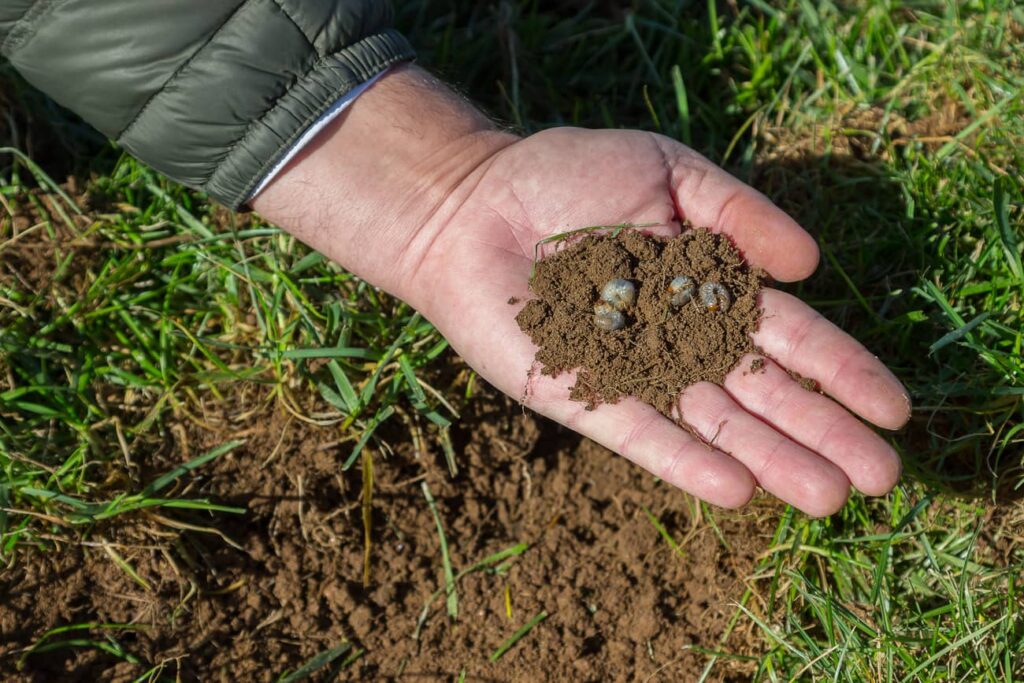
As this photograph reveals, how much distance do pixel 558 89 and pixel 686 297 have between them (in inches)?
52.0

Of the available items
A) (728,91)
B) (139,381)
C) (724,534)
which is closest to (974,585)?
(724,534)

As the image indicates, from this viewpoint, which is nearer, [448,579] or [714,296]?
[714,296]

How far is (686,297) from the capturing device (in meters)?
2.31

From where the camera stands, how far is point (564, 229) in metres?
2.49

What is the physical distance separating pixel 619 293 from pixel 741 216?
0.40 metres

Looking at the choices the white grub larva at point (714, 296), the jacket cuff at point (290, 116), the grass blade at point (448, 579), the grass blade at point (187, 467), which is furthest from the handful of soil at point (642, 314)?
the grass blade at point (187, 467)

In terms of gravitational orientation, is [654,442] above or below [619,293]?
below

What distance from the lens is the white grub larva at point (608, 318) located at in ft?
7.52

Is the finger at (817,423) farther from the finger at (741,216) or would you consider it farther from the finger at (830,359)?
the finger at (741,216)

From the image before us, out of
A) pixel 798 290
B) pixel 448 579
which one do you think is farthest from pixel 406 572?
pixel 798 290

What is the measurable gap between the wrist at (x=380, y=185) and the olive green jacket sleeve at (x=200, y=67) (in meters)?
0.10

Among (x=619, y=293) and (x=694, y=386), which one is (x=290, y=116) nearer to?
(x=619, y=293)

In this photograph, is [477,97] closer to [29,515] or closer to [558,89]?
[558,89]

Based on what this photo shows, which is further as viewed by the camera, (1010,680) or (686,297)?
(686,297)
